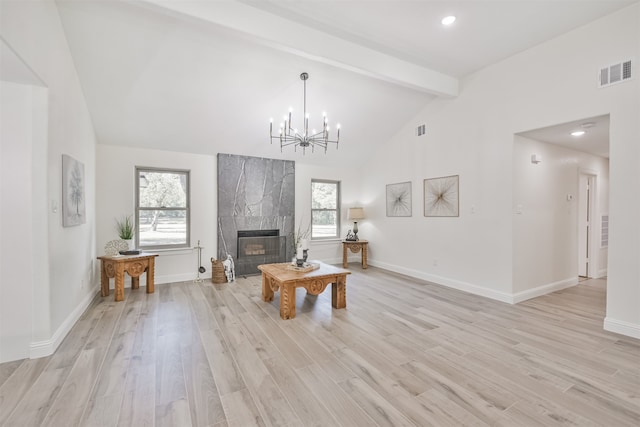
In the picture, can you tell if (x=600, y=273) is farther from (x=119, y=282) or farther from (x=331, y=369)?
(x=119, y=282)

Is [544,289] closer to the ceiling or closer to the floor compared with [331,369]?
closer to the ceiling

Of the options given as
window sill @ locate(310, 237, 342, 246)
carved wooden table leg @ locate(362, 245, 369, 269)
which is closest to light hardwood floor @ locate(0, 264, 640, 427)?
carved wooden table leg @ locate(362, 245, 369, 269)

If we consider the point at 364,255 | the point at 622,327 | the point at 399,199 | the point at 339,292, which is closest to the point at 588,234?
the point at 622,327

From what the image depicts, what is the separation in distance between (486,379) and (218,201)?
477 cm

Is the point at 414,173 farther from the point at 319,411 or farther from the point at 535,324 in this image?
the point at 319,411

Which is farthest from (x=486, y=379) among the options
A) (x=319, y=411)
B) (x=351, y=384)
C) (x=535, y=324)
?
(x=535, y=324)

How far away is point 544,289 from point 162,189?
21.3 feet

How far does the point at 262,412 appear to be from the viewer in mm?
1818

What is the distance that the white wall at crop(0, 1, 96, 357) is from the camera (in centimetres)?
220

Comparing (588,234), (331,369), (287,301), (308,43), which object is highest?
(308,43)

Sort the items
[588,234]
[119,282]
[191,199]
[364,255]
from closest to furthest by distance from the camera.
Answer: [119,282] < [191,199] < [588,234] < [364,255]

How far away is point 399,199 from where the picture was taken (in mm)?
5820

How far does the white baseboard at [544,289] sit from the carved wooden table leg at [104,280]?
19.2 feet

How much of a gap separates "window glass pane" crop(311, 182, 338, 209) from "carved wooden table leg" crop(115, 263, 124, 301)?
382 centimetres
